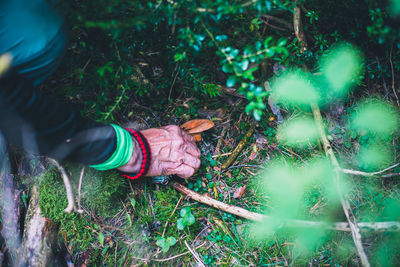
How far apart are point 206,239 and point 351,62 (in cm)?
212

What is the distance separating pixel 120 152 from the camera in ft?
6.10

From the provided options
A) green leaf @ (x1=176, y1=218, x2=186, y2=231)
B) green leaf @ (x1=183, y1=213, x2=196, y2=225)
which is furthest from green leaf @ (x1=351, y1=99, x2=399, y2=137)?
green leaf @ (x1=176, y1=218, x2=186, y2=231)

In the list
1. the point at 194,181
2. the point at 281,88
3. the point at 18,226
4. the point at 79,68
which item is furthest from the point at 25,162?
the point at 281,88

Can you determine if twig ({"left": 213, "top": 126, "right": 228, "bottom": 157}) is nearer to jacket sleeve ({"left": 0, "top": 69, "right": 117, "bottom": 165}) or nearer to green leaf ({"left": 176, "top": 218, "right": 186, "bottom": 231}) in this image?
green leaf ({"left": 176, "top": 218, "right": 186, "bottom": 231})

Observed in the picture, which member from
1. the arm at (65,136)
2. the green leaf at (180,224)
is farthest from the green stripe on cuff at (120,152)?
the green leaf at (180,224)

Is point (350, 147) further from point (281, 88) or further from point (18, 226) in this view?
point (18, 226)

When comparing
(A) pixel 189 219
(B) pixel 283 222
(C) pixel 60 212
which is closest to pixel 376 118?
(B) pixel 283 222

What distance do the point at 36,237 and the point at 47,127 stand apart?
1.17 metres

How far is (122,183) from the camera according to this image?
2252 millimetres

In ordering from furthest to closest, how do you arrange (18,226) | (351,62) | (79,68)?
(18,226) → (351,62) → (79,68)

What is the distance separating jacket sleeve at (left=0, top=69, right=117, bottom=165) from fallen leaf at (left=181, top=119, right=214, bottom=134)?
0.86 metres

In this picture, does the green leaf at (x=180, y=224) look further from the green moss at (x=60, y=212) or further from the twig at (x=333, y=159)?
the twig at (x=333, y=159)

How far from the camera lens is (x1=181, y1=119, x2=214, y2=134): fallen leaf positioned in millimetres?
2443

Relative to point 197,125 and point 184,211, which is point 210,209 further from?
point 197,125
